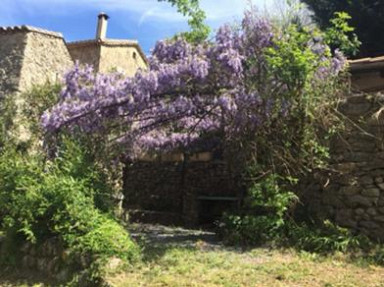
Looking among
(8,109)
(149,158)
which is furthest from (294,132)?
(8,109)

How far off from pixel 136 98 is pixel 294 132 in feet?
9.47

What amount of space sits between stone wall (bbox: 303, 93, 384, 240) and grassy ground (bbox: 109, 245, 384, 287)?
1158 millimetres

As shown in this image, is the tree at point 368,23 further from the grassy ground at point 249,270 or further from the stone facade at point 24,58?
the grassy ground at point 249,270

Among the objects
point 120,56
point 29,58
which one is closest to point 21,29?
point 29,58

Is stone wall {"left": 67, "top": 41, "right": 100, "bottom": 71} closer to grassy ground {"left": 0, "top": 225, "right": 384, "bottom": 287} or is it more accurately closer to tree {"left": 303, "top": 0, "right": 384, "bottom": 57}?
tree {"left": 303, "top": 0, "right": 384, "bottom": 57}

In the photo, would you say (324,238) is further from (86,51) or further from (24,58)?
(86,51)

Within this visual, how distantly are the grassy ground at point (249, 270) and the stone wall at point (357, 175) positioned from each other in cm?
116

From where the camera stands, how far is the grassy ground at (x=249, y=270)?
5.65 metres

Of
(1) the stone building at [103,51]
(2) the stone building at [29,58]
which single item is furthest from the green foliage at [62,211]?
(1) the stone building at [103,51]

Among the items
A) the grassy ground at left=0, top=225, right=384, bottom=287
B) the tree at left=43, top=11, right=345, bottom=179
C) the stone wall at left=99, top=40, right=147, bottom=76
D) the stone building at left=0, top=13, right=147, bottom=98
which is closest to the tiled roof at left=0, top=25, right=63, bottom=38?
the stone building at left=0, top=13, right=147, bottom=98

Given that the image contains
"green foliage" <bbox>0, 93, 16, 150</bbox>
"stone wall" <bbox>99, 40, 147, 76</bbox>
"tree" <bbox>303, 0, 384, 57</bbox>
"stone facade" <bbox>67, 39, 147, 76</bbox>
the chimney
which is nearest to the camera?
"green foliage" <bbox>0, 93, 16, 150</bbox>

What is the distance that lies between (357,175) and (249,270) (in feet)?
9.39

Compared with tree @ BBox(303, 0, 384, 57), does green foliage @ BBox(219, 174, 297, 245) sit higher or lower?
lower

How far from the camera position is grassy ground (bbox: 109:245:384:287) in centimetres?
565
